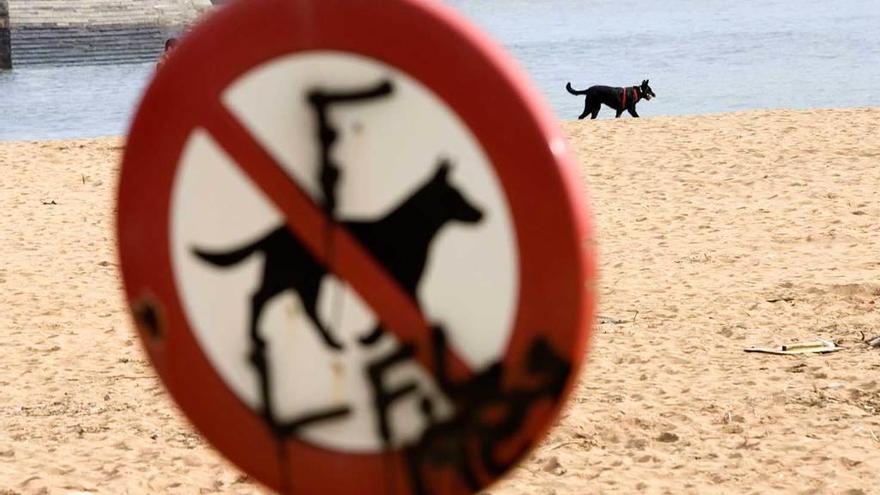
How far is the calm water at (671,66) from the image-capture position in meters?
25.2

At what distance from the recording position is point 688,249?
991 cm

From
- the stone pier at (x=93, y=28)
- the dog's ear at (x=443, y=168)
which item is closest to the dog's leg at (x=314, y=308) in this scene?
the dog's ear at (x=443, y=168)

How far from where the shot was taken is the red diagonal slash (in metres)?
1.79

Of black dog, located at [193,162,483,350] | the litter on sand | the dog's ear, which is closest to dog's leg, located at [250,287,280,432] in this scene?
black dog, located at [193,162,483,350]

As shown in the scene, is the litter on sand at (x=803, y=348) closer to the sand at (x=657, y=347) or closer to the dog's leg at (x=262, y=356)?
the sand at (x=657, y=347)

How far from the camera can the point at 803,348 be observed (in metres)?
6.84

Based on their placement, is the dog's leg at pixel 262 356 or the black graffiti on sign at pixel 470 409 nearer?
the black graffiti on sign at pixel 470 409

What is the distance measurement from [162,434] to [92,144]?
11476mm

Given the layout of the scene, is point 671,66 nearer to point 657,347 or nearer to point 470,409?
point 657,347

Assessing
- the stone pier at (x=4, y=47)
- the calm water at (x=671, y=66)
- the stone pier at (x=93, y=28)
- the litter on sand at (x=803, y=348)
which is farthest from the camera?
the stone pier at (x=93, y=28)

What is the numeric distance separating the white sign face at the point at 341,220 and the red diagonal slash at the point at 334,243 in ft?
0.03

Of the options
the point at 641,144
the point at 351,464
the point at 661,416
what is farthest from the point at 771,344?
the point at 641,144

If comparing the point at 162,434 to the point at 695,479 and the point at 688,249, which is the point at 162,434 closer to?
the point at 695,479

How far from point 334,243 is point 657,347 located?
17.7 ft
